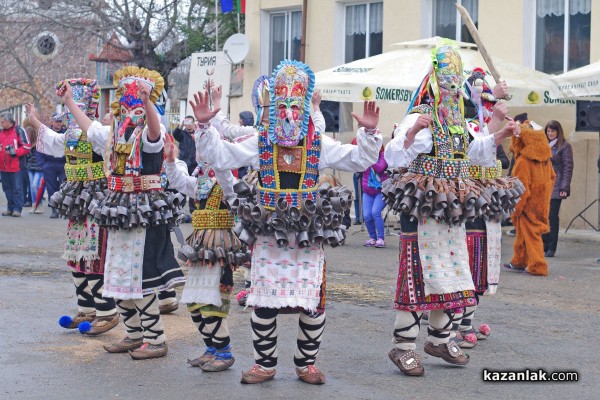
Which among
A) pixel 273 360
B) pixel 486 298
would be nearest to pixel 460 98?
pixel 273 360

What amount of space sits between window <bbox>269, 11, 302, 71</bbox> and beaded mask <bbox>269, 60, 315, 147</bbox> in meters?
16.9

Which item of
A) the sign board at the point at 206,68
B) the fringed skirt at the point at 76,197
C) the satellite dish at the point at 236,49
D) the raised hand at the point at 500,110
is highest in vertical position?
the satellite dish at the point at 236,49

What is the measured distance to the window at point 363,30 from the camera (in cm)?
2241

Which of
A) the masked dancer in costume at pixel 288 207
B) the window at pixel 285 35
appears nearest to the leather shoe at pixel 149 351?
the masked dancer in costume at pixel 288 207

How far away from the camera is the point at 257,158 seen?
7191 mm

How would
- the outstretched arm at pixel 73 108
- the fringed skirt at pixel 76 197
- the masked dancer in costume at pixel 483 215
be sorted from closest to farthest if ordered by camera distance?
1. the masked dancer in costume at pixel 483 215
2. the outstretched arm at pixel 73 108
3. the fringed skirt at pixel 76 197

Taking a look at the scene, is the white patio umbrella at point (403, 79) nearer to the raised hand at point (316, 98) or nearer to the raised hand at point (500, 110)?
the raised hand at point (500, 110)

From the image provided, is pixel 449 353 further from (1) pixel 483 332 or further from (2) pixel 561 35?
(2) pixel 561 35

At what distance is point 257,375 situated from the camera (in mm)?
7152

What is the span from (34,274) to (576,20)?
1055 cm

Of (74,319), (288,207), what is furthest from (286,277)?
(74,319)

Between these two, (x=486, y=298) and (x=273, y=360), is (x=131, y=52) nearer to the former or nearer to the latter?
(x=486, y=298)

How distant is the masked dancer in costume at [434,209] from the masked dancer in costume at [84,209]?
2432 mm

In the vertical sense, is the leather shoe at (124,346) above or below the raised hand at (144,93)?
below
